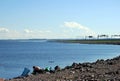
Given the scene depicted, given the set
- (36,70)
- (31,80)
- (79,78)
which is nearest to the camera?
(79,78)

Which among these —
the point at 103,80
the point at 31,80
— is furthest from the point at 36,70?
the point at 103,80

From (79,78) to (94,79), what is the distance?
46.9 inches

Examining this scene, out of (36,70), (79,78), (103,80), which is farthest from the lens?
(36,70)

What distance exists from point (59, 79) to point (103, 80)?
269cm

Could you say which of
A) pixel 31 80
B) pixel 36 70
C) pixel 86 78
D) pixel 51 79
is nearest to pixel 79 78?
pixel 86 78

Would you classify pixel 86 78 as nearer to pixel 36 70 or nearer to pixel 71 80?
pixel 71 80

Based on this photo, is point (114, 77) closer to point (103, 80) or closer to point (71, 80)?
point (103, 80)

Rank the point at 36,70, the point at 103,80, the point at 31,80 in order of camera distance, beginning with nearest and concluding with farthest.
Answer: the point at 103,80, the point at 31,80, the point at 36,70

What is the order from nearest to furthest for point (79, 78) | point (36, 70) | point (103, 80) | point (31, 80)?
point (103, 80)
point (79, 78)
point (31, 80)
point (36, 70)

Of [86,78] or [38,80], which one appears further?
[38,80]

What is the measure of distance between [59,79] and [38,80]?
1193mm

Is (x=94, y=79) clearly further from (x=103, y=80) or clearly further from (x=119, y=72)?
(x=119, y=72)

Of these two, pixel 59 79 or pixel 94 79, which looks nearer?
pixel 94 79

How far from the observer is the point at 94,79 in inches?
672
